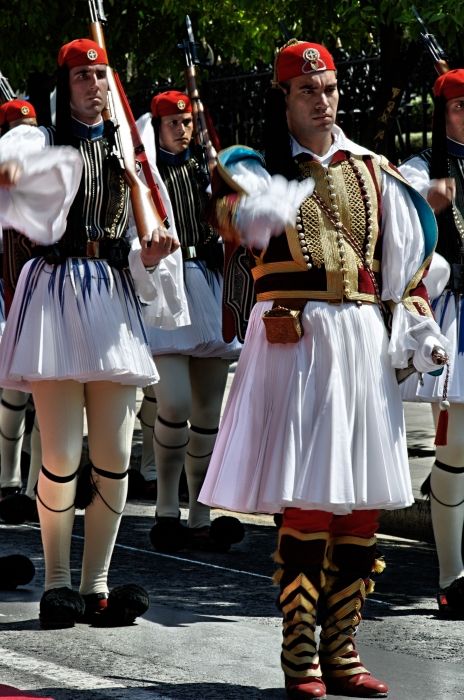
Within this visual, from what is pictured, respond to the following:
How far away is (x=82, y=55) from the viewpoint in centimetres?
687

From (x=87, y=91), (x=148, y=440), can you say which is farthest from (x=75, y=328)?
(x=148, y=440)

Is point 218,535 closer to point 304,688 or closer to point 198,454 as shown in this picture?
point 198,454

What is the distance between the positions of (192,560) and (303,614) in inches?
112

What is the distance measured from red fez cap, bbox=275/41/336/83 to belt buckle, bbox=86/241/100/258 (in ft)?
4.18

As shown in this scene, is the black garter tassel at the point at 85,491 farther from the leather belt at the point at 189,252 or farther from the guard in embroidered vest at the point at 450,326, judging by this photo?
the leather belt at the point at 189,252

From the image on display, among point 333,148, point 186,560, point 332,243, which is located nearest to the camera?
point 332,243


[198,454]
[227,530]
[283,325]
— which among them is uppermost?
[283,325]

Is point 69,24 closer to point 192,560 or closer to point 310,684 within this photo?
point 192,560

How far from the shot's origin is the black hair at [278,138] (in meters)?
6.04

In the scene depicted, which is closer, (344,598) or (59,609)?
(344,598)

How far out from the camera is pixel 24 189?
5.79m

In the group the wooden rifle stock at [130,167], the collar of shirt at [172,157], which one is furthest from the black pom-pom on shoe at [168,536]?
the wooden rifle stock at [130,167]

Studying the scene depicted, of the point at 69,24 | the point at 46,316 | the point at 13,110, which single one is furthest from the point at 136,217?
the point at 69,24

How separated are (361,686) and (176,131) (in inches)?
160
